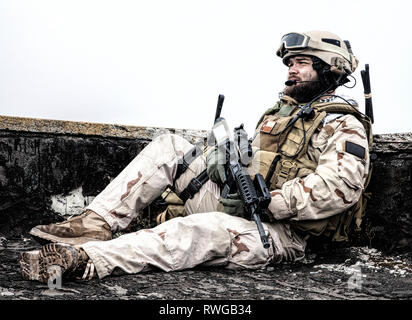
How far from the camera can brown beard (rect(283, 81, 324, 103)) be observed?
3837mm

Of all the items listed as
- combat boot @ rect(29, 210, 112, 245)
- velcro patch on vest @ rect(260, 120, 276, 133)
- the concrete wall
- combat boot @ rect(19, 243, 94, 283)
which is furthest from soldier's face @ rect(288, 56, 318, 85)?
combat boot @ rect(19, 243, 94, 283)

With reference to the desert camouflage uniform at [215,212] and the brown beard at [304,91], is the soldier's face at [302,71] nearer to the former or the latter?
the brown beard at [304,91]

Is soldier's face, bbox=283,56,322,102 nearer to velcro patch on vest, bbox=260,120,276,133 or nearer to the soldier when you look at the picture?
the soldier

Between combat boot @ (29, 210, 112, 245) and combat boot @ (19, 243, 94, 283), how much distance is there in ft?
1.15

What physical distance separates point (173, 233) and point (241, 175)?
1.76ft

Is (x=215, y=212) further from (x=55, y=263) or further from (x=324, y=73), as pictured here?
(x=324, y=73)

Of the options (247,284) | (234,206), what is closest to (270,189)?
(234,206)

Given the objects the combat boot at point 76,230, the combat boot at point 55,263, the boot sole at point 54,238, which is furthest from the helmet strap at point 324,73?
the combat boot at point 55,263

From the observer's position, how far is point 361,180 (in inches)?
127

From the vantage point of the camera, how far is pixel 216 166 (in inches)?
135
